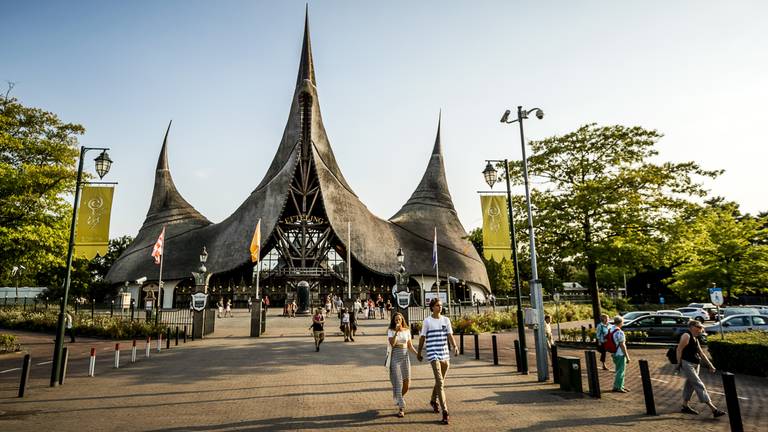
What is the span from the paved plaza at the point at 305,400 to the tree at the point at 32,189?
6.55 m

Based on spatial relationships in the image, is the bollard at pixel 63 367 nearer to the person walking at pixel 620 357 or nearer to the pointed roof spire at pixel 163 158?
the person walking at pixel 620 357

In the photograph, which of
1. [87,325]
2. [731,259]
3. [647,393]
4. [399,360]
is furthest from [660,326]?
[87,325]

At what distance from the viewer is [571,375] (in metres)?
8.45

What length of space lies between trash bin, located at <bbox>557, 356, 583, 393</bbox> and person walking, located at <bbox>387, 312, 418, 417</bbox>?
144 inches

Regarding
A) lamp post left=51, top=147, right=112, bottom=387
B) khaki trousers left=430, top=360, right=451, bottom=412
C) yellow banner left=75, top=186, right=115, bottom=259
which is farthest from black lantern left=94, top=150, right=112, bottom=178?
khaki trousers left=430, top=360, right=451, bottom=412

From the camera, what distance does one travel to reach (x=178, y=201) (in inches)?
2205

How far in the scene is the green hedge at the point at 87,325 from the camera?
805 inches

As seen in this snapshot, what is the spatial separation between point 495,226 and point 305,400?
6709mm

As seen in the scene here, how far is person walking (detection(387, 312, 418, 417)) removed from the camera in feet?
21.8

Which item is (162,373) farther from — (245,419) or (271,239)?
(271,239)

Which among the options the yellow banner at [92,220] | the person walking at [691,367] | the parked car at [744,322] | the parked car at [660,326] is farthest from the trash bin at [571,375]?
the parked car at [744,322]

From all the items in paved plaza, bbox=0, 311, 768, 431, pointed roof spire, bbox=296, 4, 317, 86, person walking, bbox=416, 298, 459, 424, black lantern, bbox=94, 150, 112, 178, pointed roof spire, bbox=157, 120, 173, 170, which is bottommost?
paved plaza, bbox=0, 311, 768, 431

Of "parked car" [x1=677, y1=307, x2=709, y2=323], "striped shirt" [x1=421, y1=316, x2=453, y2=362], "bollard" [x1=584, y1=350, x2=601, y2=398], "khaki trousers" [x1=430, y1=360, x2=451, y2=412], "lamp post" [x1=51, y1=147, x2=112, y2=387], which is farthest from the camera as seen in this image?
"parked car" [x1=677, y1=307, x2=709, y2=323]

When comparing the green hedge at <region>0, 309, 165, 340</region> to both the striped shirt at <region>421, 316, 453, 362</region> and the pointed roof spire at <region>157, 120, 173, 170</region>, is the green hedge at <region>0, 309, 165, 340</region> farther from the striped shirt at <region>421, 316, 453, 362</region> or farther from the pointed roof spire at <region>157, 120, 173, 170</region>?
the pointed roof spire at <region>157, 120, 173, 170</region>
